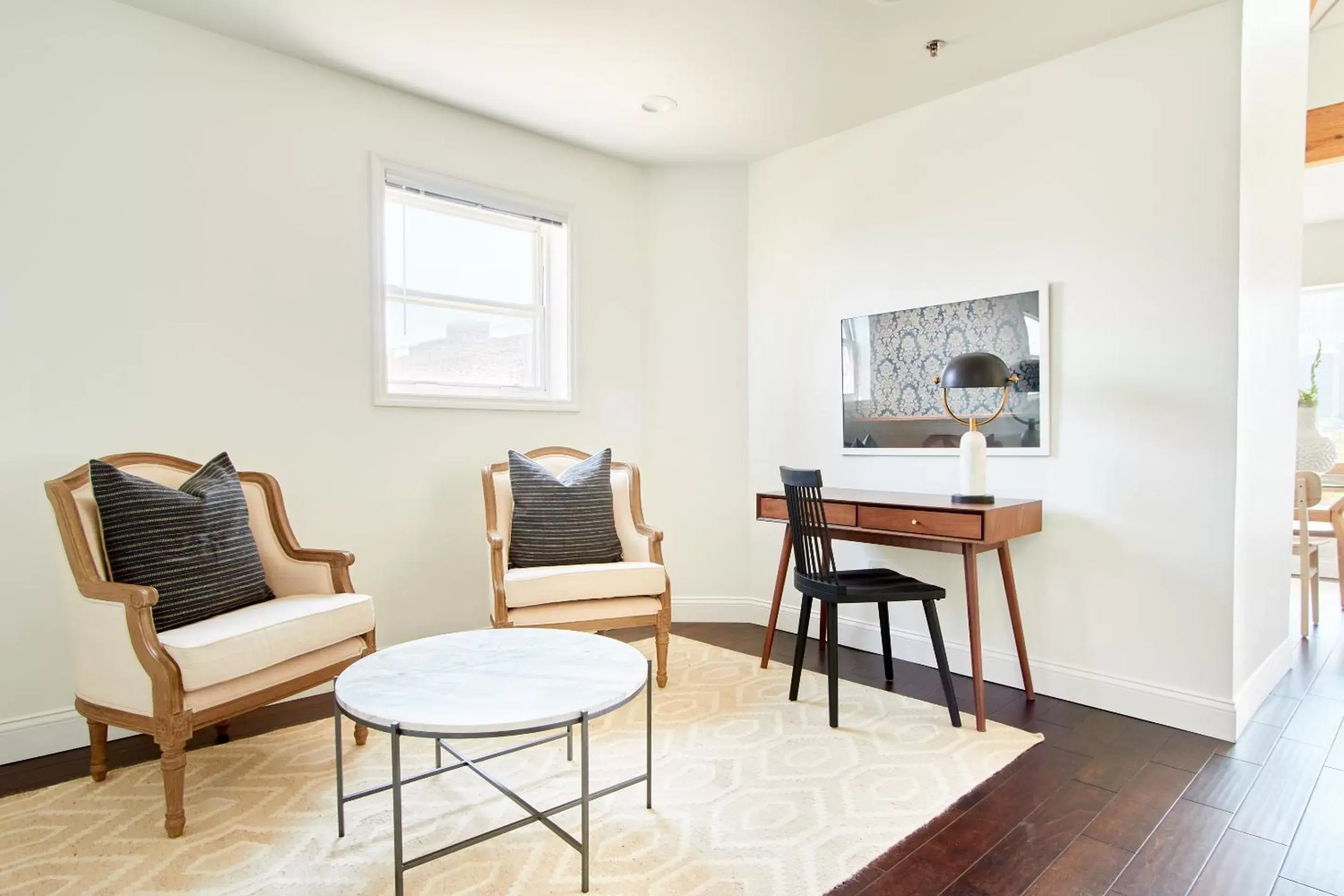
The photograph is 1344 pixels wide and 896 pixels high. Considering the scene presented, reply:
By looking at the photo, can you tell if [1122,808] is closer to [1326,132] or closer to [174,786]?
[174,786]

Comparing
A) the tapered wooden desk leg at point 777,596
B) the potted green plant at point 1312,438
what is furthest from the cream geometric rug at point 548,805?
the potted green plant at point 1312,438

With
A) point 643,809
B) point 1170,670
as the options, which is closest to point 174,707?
point 643,809

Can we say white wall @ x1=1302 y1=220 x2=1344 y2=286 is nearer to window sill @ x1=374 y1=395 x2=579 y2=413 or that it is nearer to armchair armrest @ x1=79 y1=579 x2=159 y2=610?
window sill @ x1=374 y1=395 x2=579 y2=413

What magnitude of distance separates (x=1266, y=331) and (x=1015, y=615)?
4.85ft

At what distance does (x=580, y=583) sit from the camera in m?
2.91

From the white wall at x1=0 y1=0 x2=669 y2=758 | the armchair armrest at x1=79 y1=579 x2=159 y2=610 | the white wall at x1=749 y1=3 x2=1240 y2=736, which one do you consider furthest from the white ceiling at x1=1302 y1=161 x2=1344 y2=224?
the armchair armrest at x1=79 y1=579 x2=159 y2=610

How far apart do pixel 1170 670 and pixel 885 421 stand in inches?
58.8

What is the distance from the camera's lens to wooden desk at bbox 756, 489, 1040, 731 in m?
2.61

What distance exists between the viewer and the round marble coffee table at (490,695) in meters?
1.55

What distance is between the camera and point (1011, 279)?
3057 millimetres

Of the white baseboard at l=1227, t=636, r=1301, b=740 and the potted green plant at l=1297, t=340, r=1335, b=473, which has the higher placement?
the potted green plant at l=1297, t=340, r=1335, b=473

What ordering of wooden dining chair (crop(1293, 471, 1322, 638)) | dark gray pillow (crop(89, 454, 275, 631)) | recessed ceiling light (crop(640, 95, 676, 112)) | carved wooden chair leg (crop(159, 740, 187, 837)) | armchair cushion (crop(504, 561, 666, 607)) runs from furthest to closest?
1. wooden dining chair (crop(1293, 471, 1322, 638))
2. recessed ceiling light (crop(640, 95, 676, 112))
3. armchair cushion (crop(504, 561, 666, 607))
4. dark gray pillow (crop(89, 454, 275, 631))
5. carved wooden chair leg (crop(159, 740, 187, 837))

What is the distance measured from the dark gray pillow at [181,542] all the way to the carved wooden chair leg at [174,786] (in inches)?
15.8

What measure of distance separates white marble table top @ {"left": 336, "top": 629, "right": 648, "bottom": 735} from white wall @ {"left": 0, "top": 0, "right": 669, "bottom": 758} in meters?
1.14
